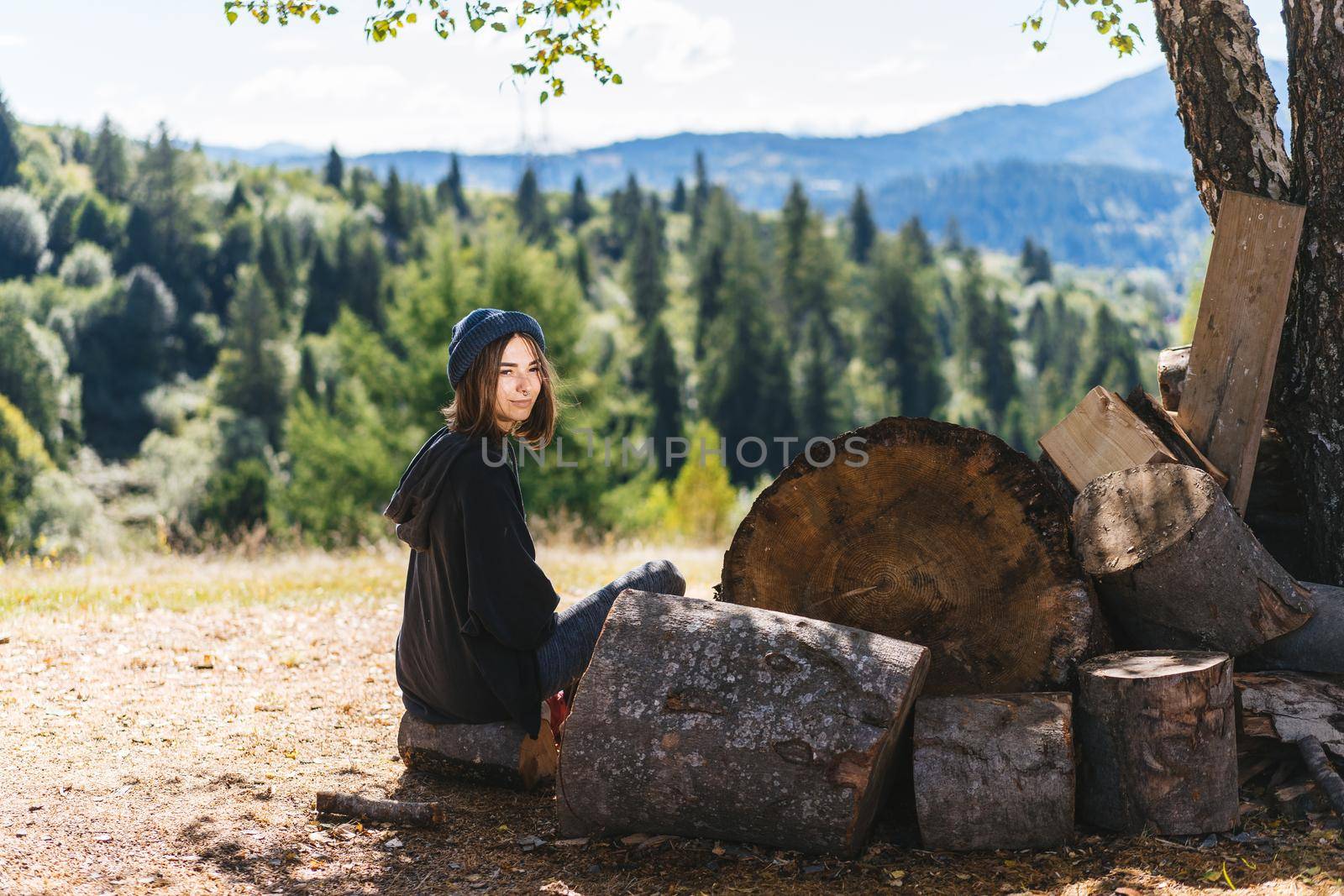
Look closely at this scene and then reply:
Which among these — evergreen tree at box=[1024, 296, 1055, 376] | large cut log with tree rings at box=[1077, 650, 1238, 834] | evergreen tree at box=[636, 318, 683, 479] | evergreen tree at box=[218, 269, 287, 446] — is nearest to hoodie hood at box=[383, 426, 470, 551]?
large cut log with tree rings at box=[1077, 650, 1238, 834]

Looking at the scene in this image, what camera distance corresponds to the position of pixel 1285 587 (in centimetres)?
437

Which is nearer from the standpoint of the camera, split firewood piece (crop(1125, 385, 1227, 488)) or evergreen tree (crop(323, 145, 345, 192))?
split firewood piece (crop(1125, 385, 1227, 488))

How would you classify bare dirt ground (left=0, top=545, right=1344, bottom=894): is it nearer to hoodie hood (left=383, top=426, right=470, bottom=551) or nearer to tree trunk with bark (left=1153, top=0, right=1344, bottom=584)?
hoodie hood (left=383, top=426, right=470, bottom=551)

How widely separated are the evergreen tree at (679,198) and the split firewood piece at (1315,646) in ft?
527

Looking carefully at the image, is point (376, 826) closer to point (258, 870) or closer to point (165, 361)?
point (258, 870)

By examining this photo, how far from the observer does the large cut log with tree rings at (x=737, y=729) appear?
367 centimetres

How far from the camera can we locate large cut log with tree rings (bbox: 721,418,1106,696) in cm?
428

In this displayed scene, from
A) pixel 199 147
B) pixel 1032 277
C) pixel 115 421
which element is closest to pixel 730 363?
pixel 115 421

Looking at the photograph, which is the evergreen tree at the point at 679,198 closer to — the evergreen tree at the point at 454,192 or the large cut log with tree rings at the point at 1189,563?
the evergreen tree at the point at 454,192

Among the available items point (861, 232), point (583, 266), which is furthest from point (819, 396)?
point (861, 232)

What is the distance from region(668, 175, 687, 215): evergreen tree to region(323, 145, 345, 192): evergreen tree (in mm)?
48210

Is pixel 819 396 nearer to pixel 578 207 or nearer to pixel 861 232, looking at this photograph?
pixel 861 232

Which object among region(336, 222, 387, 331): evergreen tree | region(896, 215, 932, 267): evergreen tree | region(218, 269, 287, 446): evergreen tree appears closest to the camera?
region(218, 269, 287, 446): evergreen tree

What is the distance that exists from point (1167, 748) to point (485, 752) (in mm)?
2604
